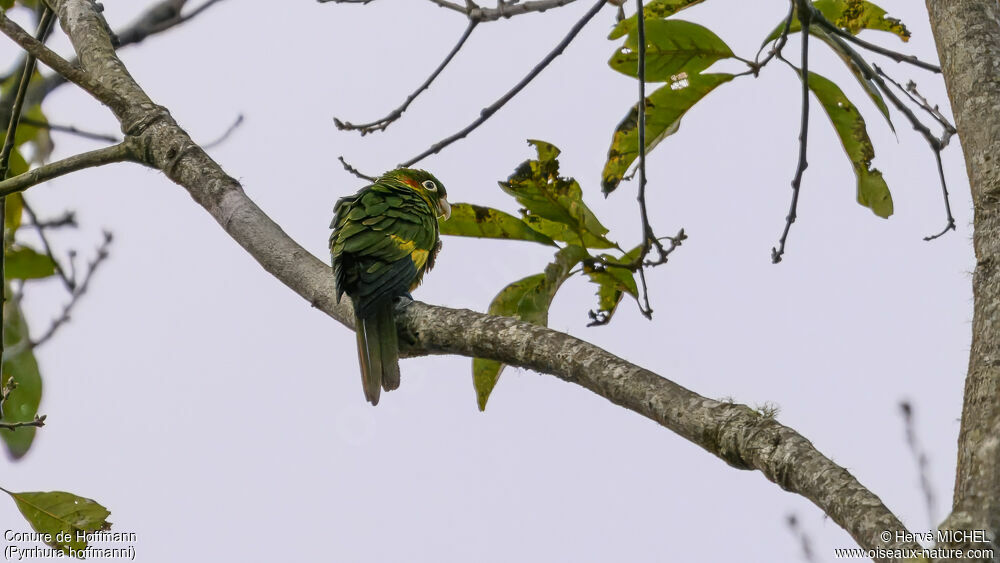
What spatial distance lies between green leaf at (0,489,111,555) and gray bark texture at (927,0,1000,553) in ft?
7.16

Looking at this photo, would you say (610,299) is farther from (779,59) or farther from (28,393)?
(28,393)

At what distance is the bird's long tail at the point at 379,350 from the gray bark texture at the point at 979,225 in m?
1.47

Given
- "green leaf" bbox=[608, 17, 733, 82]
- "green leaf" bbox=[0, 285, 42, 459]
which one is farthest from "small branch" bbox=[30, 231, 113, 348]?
"green leaf" bbox=[608, 17, 733, 82]

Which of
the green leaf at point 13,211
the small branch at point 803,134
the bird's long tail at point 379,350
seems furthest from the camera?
the green leaf at point 13,211

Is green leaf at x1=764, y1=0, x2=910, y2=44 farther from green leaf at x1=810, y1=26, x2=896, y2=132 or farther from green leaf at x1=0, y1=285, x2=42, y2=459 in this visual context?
green leaf at x1=0, y1=285, x2=42, y2=459

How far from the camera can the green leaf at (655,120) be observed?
267cm

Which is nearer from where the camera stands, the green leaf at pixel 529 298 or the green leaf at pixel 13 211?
the green leaf at pixel 529 298

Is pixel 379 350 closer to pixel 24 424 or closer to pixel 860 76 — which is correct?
pixel 24 424

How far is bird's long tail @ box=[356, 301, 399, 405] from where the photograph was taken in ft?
8.75

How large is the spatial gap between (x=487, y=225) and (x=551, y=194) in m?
0.28

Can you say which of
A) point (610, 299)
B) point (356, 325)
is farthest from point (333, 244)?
point (610, 299)

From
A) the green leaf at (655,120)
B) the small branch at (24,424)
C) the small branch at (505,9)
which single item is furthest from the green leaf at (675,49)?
the small branch at (24,424)

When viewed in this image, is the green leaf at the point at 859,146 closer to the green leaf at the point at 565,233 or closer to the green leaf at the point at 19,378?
the green leaf at the point at 565,233

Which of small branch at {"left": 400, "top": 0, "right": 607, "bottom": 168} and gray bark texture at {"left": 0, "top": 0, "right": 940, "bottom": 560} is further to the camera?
small branch at {"left": 400, "top": 0, "right": 607, "bottom": 168}
